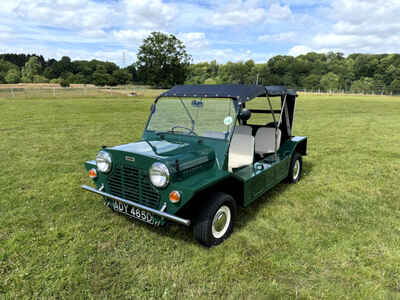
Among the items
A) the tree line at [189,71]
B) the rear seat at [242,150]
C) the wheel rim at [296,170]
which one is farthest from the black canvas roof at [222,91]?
the tree line at [189,71]

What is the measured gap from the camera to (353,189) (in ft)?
17.6

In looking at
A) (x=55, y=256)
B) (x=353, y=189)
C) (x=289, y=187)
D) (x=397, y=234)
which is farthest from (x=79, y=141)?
(x=397, y=234)

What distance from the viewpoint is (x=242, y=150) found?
4.46m

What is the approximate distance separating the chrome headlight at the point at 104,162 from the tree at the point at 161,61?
175 feet

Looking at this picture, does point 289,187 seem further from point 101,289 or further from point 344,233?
point 101,289

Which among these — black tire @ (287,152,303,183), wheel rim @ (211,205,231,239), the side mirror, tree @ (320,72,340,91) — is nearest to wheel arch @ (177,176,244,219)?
wheel rim @ (211,205,231,239)

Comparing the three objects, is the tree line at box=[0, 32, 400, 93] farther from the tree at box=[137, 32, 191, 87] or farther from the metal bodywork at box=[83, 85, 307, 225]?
the metal bodywork at box=[83, 85, 307, 225]

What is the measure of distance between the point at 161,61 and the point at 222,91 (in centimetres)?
5590

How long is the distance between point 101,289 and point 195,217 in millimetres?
1249

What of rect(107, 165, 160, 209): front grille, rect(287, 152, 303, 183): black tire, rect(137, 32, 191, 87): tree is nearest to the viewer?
rect(107, 165, 160, 209): front grille

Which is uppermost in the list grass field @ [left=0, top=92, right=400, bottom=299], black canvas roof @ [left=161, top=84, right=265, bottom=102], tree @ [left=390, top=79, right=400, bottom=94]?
tree @ [left=390, top=79, right=400, bottom=94]

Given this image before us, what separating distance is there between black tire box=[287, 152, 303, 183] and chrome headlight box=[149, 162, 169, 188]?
3.22 meters

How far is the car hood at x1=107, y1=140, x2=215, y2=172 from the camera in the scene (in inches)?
121

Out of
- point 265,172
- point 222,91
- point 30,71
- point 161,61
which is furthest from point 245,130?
point 30,71
